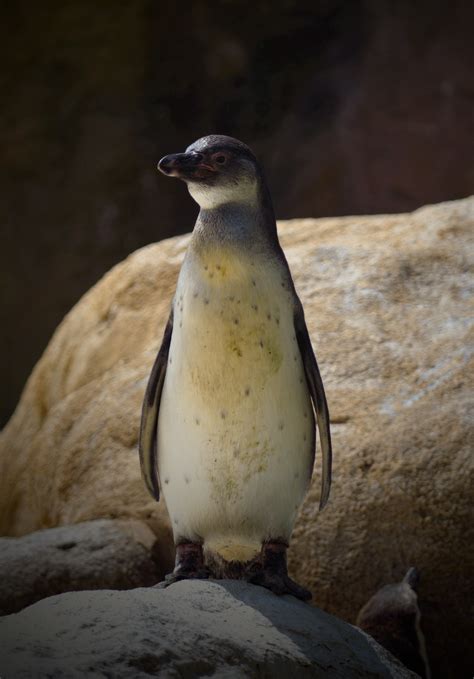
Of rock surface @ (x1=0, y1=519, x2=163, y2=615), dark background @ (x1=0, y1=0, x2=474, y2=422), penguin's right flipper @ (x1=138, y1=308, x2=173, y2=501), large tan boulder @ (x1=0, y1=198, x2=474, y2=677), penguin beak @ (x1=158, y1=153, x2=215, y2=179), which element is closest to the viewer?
penguin beak @ (x1=158, y1=153, x2=215, y2=179)

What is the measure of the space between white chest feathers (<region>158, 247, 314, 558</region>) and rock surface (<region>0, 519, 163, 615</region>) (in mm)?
661

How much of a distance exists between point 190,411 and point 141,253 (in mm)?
2121

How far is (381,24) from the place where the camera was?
24.8 feet

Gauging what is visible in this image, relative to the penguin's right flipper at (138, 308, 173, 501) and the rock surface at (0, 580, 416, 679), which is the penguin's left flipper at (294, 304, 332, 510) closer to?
the penguin's right flipper at (138, 308, 173, 501)

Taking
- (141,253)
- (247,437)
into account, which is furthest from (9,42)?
(247,437)

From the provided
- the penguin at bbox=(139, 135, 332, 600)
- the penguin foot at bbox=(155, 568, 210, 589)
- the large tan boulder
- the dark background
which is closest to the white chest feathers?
the penguin at bbox=(139, 135, 332, 600)

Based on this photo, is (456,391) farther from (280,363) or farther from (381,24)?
(381,24)

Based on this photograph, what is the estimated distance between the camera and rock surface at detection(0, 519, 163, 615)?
3279 millimetres

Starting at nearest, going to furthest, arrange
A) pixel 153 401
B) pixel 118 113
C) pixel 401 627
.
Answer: pixel 153 401, pixel 401 627, pixel 118 113

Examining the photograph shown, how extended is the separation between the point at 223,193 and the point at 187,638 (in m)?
1.22

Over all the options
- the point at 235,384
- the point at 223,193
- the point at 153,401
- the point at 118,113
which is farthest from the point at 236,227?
the point at 118,113

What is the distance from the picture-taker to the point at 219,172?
2.78m

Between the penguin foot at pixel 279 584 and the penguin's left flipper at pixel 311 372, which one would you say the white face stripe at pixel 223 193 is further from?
the penguin foot at pixel 279 584

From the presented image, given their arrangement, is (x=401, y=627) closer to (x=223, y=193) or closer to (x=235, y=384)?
(x=235, y=384)
